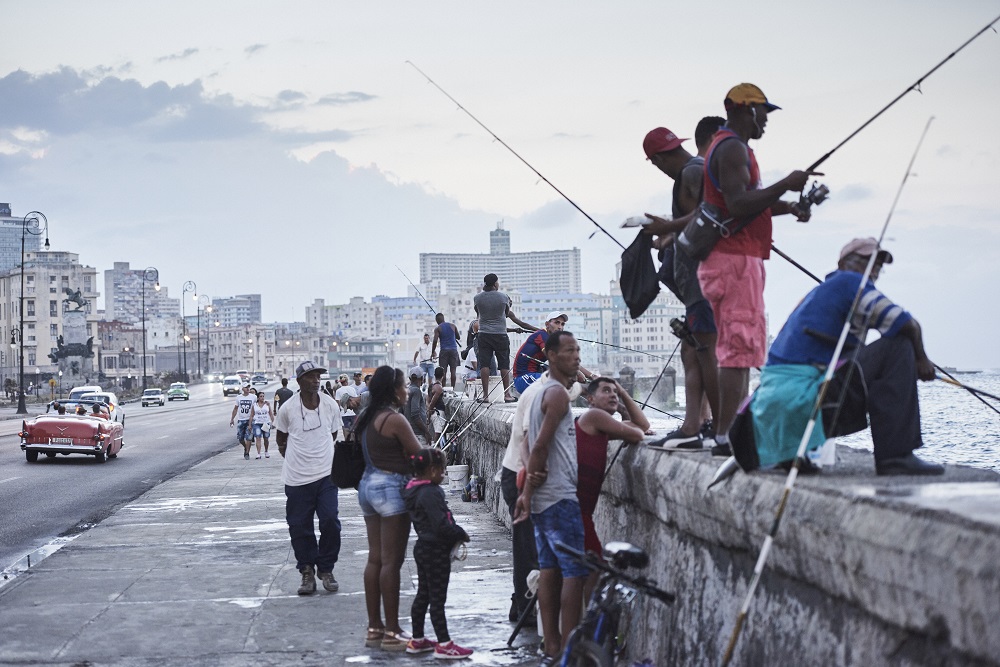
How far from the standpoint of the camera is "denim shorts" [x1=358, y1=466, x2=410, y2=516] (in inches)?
316

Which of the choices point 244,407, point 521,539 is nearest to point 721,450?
point 521,539

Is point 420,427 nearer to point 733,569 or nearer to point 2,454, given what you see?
Answer: point 733,569

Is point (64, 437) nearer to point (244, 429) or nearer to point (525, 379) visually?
point (244, 429)

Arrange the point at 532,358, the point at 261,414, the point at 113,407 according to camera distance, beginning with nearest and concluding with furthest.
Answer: the point at 532,358 < the point at 261,414 < the point at 113,407

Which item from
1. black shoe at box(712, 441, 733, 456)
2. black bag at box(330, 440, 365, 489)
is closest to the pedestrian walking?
black bag at box(330, 440, 365, 489)

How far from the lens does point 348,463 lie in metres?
8.59

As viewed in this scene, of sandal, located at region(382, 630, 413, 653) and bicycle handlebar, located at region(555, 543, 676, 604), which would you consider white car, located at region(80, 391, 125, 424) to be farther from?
bicycle handlebar, located at region(555, 543, 676, 604)

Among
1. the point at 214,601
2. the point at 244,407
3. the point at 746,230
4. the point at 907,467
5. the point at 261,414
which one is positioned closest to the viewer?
the point at 907,467

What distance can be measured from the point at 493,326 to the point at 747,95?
10.6 m

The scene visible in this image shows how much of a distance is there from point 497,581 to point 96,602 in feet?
10.2

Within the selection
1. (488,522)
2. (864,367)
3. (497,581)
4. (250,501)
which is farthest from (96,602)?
(250,501)

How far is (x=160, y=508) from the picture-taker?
16828mm

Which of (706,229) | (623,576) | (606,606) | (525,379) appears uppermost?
(706,229)

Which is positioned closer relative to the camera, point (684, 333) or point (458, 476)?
point (684, 333)
